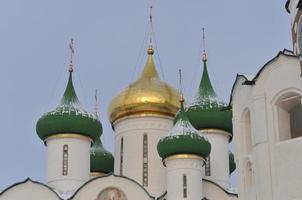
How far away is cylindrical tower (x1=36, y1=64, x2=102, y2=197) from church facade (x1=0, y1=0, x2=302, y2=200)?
0.09 ft

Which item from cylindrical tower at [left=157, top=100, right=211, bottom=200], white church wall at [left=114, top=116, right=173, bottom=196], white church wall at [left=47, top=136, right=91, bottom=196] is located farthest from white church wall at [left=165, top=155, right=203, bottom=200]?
white church wall at [left=47, top=136, right=91, bottom=196]

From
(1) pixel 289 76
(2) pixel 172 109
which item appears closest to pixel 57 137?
(2) pixel 172 109

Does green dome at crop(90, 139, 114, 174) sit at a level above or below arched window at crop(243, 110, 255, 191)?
above

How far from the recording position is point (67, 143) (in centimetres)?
2105

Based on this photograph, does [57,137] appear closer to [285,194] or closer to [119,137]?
[119,137]

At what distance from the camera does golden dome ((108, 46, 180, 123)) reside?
2317 centimetres

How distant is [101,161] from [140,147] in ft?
7.39

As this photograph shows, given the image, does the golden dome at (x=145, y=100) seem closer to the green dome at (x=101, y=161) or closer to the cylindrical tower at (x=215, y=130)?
the cylindrical tower at (x=215, y=130)

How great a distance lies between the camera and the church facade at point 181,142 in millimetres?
13289

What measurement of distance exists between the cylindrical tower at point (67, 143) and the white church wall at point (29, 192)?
0.63 m

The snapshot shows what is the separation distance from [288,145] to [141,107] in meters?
10.6

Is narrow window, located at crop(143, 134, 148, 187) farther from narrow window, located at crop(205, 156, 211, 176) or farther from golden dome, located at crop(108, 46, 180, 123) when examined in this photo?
narrow window, located at crop(205, 156, 211, 176)

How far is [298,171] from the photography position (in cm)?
1248

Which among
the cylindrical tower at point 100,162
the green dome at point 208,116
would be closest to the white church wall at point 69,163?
the cylindrical tower at point 100,162
